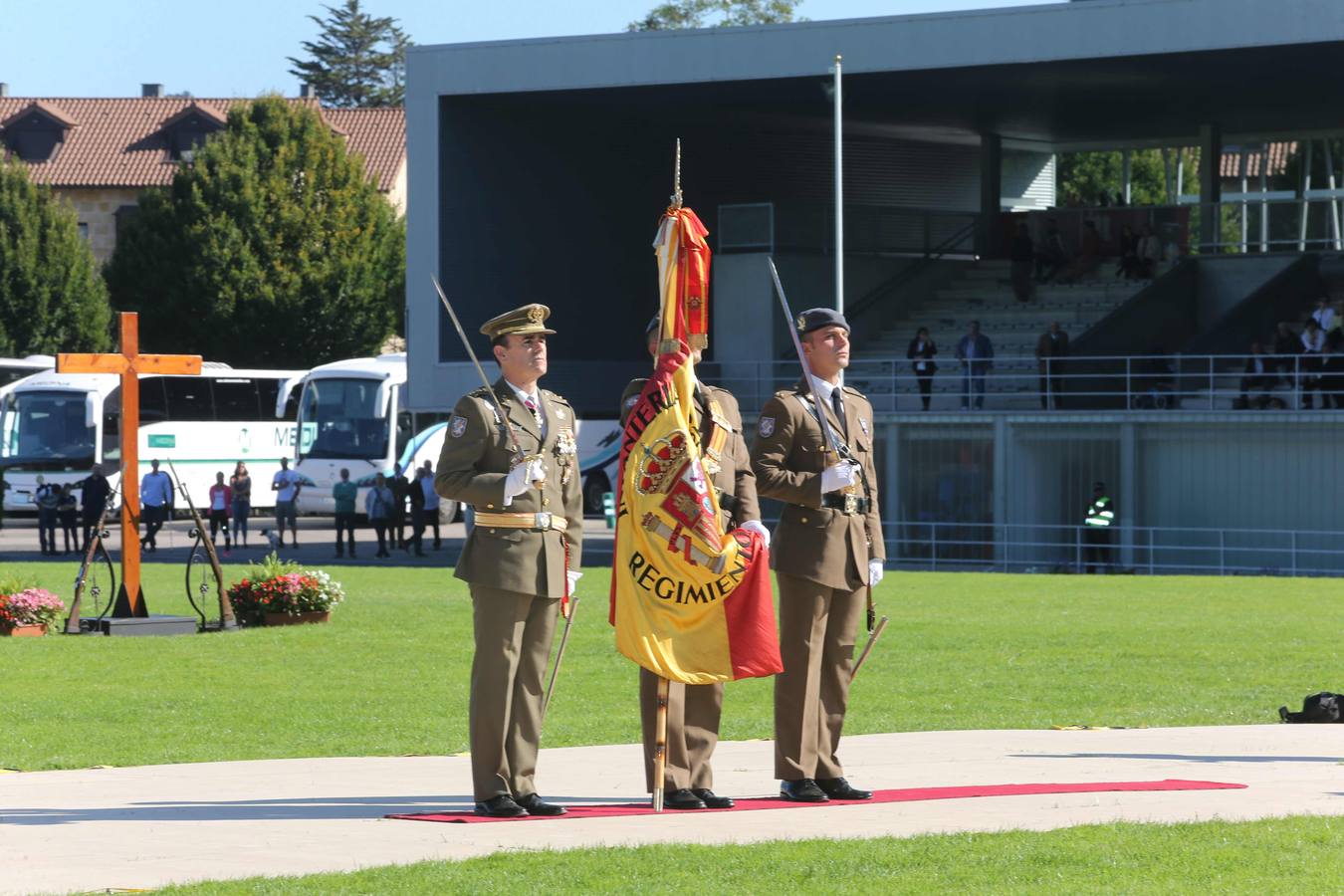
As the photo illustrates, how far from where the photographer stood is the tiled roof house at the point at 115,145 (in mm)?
76688

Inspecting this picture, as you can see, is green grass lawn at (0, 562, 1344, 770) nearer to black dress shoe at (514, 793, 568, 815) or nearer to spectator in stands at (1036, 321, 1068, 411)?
black dress shoe at (514, 793, 568, 815)

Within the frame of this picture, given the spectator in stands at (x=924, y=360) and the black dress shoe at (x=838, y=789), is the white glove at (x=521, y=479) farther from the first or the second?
the spectator in stands at (x=924, y=360)

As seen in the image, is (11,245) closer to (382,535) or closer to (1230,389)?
(382,535)

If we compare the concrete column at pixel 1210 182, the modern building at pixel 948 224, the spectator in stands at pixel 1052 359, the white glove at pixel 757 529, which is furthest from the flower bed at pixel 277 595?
the concrete column at pixel 1210 182

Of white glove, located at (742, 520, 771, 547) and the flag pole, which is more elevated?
white glove, located at (742, 520, 771, 547)

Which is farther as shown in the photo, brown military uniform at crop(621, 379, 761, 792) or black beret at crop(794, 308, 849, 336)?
black beret at crop(794, 308, 849, 336)

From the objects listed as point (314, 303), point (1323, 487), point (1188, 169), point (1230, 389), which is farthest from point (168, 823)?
point (1188, 169)

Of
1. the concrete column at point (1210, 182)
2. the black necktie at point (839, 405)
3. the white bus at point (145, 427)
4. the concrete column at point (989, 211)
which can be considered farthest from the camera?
the white bus at point (145, 427)

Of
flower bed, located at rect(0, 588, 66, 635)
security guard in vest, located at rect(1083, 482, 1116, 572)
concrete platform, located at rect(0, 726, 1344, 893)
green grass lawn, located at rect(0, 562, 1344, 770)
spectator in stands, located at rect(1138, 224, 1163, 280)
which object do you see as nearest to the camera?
concrete platform, located at rect(0, 726, 1344, 893)

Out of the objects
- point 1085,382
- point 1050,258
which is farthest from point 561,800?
point 1050,258

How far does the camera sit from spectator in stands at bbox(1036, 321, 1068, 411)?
36219 millimetres

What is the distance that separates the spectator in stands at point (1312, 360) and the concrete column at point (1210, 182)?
7053mm

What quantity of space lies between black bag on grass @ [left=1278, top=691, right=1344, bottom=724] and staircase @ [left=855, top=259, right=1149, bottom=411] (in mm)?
24155

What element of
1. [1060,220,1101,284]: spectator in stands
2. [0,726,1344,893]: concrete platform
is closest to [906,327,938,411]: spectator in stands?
[1060,220,1101,284]: spectator in stands
